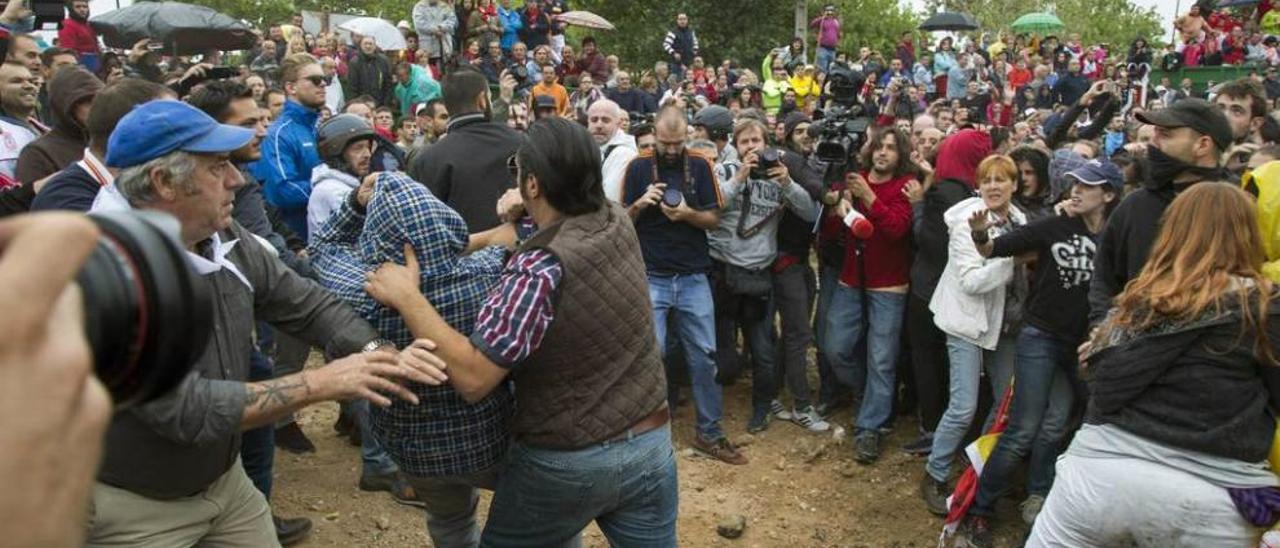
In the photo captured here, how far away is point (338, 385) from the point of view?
235 cm

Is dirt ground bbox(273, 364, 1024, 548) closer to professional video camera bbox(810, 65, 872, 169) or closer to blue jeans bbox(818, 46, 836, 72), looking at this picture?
professional video camera bbox(810, 65, 872, 169)

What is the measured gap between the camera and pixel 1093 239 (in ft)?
14.9

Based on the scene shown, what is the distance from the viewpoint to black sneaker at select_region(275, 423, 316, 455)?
213 inches

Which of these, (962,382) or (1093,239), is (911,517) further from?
(1093,239)

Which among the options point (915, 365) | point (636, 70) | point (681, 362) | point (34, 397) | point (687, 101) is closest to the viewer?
point (34, 397)

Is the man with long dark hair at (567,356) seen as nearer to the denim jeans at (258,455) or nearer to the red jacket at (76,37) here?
the denim jeans at (258,455)

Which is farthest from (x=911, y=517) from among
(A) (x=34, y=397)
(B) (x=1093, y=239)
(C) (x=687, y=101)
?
(C) (x=687, y=101)

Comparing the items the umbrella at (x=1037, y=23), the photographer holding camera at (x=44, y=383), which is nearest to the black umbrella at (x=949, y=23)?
the umbrella at (x=1037, y=23)

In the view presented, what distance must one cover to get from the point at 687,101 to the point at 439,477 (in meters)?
11.6

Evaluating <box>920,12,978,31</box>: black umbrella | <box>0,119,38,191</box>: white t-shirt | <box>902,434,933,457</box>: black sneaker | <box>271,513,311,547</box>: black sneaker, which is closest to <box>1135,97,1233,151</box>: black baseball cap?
<box>902,434,933,457</box>: black sneaker

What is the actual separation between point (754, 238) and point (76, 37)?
864cm

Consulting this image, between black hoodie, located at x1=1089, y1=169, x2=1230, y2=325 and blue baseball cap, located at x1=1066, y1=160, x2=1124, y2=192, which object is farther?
blue baseball cap, located at x1=1066, y1=160, x2=1124, y2=192

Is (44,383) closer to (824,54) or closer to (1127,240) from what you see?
(1127,240)

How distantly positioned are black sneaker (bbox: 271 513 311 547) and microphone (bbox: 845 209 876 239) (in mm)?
3322
